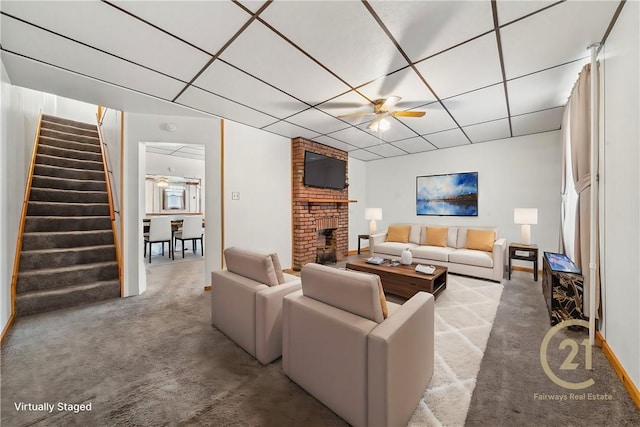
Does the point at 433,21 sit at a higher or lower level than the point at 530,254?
higher

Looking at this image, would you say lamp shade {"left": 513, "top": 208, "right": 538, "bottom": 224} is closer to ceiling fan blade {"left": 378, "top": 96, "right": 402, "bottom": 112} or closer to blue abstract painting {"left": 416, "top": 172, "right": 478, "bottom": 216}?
blue abstract painting {"left": 416, "top": 172, "right": 478, "bottom": 216}

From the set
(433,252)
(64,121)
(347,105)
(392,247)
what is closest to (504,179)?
(433,252)

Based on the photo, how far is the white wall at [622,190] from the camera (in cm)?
155

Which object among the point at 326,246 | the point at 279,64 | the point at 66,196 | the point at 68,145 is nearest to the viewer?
the point at 279,64

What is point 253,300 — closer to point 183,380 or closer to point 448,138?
point 183,380

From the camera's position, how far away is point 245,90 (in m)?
2.75

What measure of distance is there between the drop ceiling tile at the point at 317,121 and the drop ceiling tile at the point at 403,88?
0.82 meters

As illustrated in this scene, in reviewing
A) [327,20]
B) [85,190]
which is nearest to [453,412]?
[327,20]

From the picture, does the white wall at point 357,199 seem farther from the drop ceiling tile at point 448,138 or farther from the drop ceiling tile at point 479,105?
the drop ceiling tile at point 479,105

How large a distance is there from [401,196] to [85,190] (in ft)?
20.9

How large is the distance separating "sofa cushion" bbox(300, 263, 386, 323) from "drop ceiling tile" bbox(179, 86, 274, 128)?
8.30 feet

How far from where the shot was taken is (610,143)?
1889mm

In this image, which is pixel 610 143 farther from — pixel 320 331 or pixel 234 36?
pixel 234 36

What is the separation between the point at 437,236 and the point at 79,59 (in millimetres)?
5602
